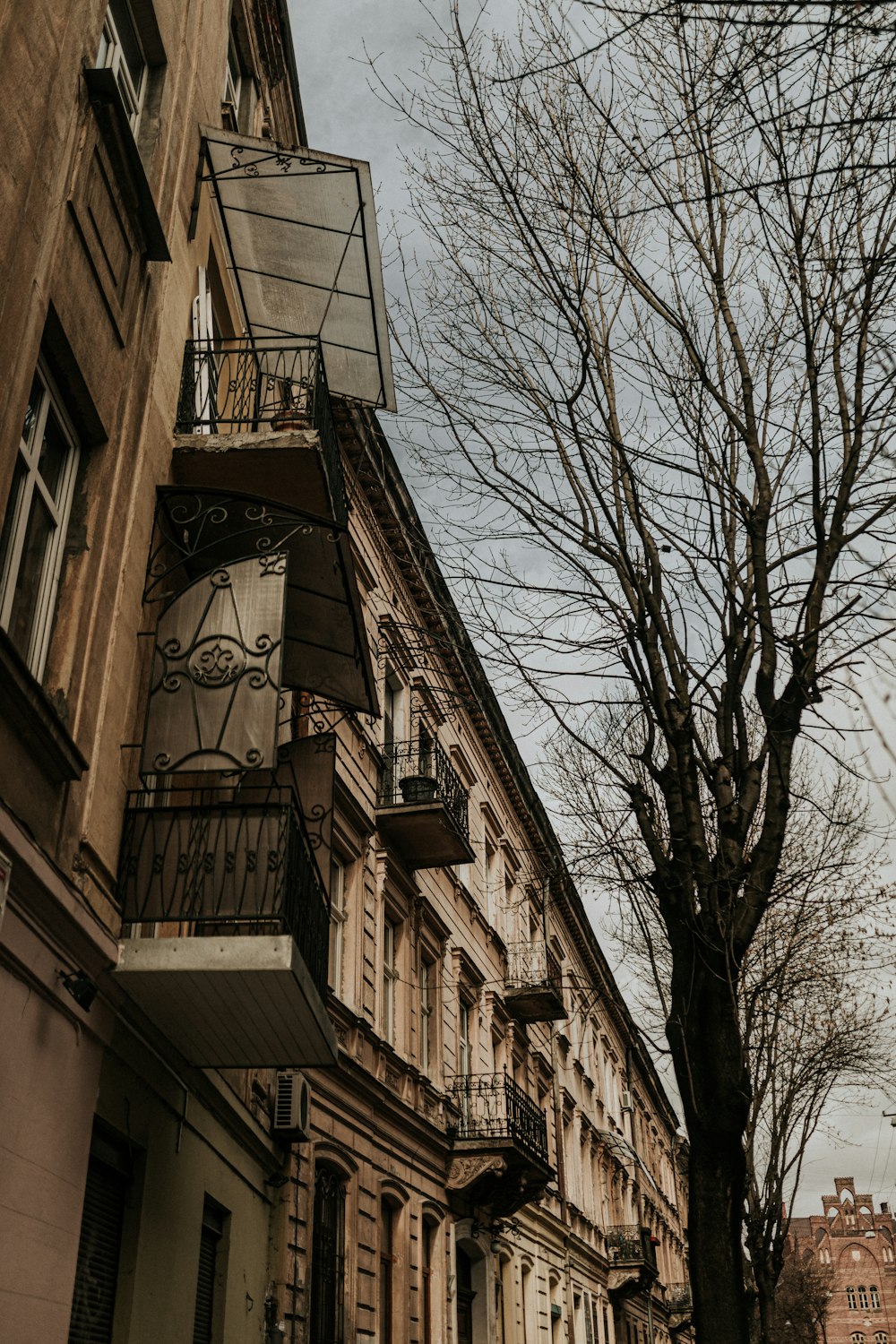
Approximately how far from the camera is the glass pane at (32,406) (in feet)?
20.3

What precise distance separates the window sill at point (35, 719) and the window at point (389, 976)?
9632 mm

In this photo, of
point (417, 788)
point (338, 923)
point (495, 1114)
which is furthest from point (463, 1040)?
point (338, 923)

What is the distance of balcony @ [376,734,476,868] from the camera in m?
15.2

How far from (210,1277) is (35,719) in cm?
536

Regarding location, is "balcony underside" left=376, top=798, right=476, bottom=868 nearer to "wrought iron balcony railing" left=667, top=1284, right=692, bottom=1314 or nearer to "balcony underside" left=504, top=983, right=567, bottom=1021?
"balcony underside" left=504, top=983, right=567, bottom=1021

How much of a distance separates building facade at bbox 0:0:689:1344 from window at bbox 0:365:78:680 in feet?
0.09

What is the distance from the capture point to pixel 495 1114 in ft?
63.0

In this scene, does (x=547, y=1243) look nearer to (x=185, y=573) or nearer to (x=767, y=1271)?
(x=767, y=1271)

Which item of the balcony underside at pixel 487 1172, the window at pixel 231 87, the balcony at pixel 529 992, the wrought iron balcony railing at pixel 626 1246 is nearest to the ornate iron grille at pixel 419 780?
the balcony underside at pixel 487 1172

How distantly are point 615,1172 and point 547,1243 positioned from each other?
42.0 ft

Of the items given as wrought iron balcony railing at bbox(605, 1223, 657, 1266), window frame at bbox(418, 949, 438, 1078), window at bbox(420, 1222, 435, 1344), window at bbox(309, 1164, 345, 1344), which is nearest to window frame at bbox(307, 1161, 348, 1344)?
window at bbox(309, 1164, 345, 1344)

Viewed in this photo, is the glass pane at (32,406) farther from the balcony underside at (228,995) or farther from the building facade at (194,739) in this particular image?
the balcony underside at (228,995)

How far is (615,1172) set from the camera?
35938 mm

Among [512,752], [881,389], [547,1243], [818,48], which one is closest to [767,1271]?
[547,1243]
